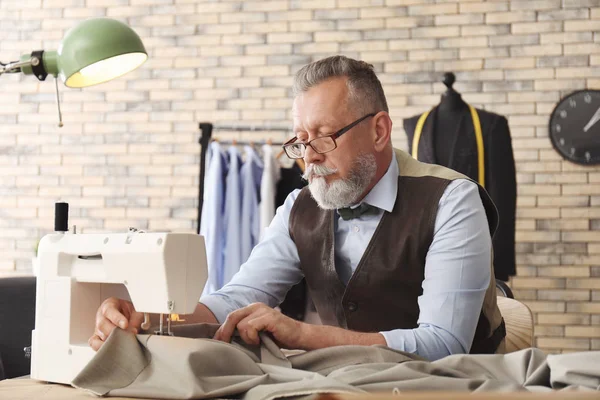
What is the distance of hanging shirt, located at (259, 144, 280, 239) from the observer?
4723mm

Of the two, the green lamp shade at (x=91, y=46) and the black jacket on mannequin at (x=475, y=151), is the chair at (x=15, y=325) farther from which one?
the black jacket on mannequin at (x=475, y=151)

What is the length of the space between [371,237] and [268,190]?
7.88 feet

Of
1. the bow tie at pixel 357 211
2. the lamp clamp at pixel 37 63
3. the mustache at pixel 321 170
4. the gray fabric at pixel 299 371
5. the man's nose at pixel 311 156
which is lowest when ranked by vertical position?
the gray fabric at pixel 299 371

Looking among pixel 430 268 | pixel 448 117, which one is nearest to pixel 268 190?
pixel 448 117

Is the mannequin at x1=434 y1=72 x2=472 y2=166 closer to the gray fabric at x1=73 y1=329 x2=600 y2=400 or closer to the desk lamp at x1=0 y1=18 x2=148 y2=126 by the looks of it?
the desk lamp at x1=0 y1=18 x2=148 y2=126

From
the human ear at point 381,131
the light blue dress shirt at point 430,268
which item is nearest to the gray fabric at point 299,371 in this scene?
the light blue dress shirt at point 430,268

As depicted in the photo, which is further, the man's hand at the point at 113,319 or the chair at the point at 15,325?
the chair at the point at 15,325

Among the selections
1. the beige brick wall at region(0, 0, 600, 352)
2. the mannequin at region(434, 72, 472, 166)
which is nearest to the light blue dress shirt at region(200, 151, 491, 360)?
the mannequin at region(434, 72, 472, 166)

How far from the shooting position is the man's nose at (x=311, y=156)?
7.77 feet

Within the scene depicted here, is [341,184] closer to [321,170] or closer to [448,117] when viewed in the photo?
[321,170]

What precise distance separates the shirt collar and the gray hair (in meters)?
0.21

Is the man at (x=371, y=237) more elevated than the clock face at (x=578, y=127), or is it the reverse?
the clock face at (x=578, y=127)

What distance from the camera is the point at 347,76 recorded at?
2.40 meters

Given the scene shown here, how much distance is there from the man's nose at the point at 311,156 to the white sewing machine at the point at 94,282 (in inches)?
26.0
